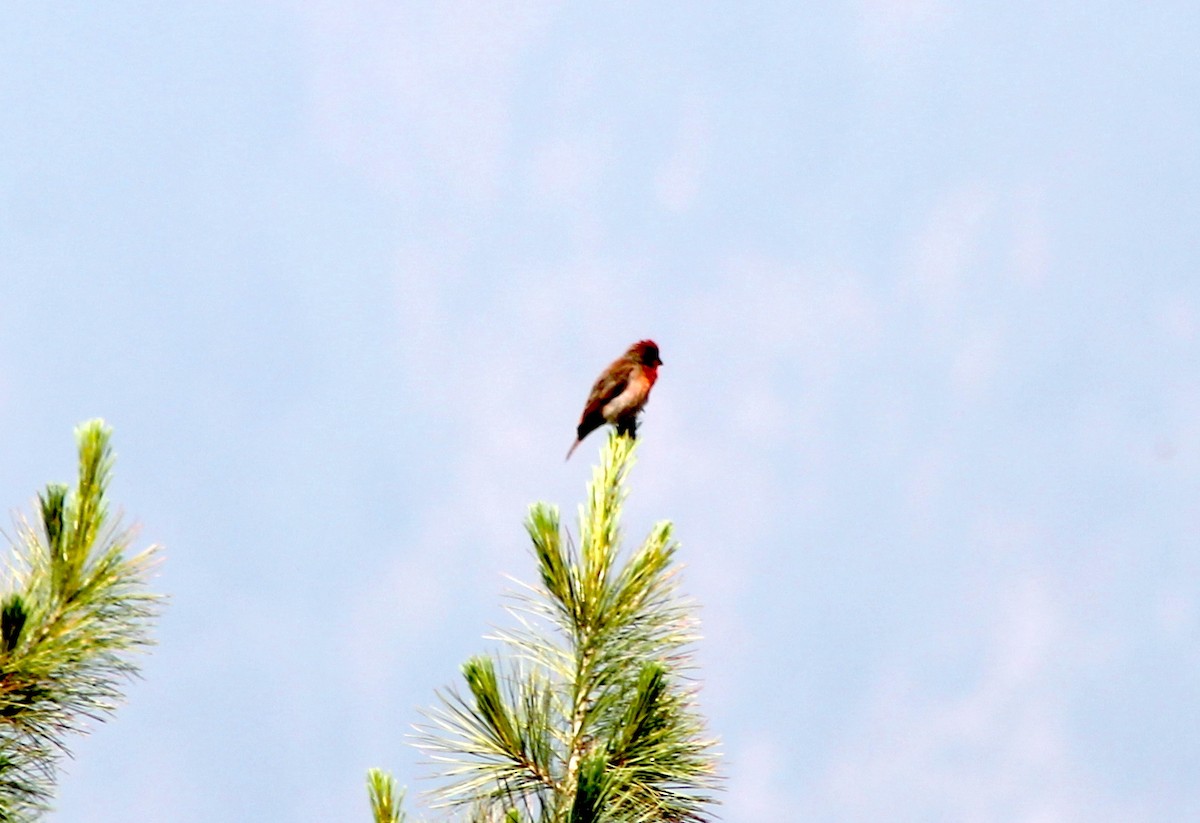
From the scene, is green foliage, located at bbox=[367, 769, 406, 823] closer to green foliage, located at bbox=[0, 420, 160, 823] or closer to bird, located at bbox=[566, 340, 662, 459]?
green foliage, located at bbox=[0, 420, 160, 823]

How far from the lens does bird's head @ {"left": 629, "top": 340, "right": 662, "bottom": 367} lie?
33.3 ft

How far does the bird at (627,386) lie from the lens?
10.1 meters

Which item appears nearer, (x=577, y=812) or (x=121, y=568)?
(x=577, y=812)

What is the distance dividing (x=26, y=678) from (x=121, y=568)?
1.42 feet

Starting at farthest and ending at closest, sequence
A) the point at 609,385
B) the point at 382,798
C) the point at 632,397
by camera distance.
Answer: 1. the point at 609,385
2. the point at 632,397
3. the point at 382,798

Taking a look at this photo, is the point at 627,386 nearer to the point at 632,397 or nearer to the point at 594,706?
the point at 632,397

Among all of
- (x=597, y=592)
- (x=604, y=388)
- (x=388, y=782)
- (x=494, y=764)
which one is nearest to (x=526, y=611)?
(x=597, y=592)

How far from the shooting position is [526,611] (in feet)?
15.6

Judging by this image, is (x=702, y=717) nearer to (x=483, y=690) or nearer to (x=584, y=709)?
(x=584, y=709)

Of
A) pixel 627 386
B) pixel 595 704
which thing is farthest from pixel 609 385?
pixel 595 704

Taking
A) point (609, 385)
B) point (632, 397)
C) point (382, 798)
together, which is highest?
point (609, 385)

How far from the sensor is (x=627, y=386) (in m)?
10.1

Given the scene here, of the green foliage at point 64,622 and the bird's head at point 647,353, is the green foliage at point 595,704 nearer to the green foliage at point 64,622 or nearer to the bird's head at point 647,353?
the green foliage at point 64,622

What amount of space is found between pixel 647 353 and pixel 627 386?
282 millimetres
